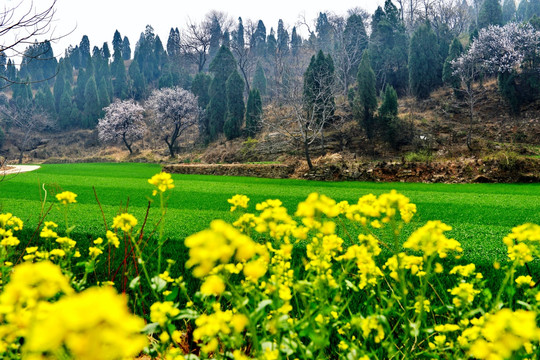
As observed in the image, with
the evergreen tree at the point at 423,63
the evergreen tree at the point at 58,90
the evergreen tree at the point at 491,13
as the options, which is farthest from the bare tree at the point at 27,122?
the evergreen tree at the point at 491,13

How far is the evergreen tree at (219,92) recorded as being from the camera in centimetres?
3180

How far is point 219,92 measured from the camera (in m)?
32.7

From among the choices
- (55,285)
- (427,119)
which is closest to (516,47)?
(427,119)

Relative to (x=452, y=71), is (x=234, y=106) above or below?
below

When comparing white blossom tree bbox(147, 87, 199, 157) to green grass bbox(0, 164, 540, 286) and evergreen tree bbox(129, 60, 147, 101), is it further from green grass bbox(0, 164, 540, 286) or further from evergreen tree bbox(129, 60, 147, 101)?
green grass bbox(0, 164, 540, 286)

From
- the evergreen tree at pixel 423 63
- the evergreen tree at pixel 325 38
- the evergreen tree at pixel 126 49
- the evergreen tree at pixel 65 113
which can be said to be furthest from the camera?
the evergreen tree at pixel 126 49

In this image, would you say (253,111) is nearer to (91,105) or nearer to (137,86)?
(91,105)

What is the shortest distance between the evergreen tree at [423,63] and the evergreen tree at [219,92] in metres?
16.6

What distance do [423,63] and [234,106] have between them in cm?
1699

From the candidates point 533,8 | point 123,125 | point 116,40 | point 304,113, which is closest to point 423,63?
point 304,113

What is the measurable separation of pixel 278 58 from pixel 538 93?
2604cm

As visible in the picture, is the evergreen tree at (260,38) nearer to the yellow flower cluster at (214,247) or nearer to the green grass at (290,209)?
the green grass at (290,209)

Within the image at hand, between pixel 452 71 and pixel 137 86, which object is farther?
pixel 137 86

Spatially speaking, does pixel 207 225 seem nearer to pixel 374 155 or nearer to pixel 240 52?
pixel 374 155
